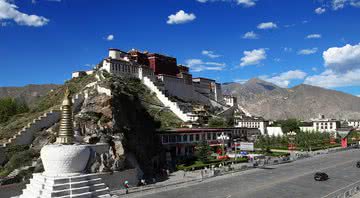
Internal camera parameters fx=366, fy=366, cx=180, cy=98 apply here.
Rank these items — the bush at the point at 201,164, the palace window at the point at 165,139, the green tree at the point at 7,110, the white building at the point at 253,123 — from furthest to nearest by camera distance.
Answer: the white building at the point at 253,123 < the green tree at the point at 7,110 < the palace window at the point at 165,139 < the bush at the point at 201,164

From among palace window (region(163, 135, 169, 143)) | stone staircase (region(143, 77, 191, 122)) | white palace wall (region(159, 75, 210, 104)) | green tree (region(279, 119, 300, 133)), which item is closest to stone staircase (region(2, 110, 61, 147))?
palace window (region(163, 135, 169, 143))

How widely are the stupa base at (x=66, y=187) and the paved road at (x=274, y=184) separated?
1358 cm

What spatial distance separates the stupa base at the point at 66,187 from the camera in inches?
758

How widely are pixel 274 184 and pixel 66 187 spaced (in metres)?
25.2

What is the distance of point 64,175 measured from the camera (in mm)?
19703

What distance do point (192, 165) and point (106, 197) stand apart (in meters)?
31.1

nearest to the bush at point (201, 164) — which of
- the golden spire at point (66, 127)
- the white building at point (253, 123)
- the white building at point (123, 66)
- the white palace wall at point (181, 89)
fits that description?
the golden spire at point (66, 127)

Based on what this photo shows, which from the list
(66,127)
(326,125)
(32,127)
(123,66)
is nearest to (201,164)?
(32,127)

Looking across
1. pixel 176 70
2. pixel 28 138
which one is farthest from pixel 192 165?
pixel 176 70

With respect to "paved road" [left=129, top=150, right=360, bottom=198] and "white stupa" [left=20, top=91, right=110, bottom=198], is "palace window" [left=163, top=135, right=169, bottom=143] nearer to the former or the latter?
"paved road" [left=129, top=150, right=360, bottom=198]

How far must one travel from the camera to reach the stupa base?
19266 mm

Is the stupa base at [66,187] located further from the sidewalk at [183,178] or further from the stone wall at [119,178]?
the stone wall at [119,178]

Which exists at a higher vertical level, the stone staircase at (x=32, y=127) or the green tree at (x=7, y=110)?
the green tree at (x=7, y=110)

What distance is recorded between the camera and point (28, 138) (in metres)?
39.9
